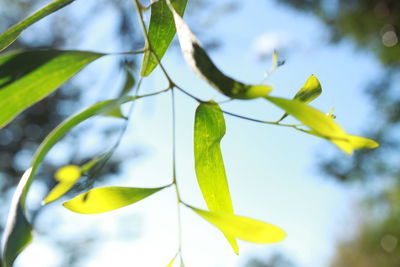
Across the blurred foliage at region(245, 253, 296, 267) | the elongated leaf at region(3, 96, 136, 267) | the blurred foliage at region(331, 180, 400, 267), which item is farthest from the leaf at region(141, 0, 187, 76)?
the blurred foliage at region(245, 253, 296, 267)

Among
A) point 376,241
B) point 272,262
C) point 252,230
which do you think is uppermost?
point 252,230

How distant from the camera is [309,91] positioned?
0.22 metres

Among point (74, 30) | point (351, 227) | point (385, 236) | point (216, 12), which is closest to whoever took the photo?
point (216, 12)

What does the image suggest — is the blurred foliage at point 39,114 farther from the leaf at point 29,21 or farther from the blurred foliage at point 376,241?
the blurred foliage at point 376,241

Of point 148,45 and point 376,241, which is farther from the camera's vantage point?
point 376,241

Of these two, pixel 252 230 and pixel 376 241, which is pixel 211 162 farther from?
pixel 376 241

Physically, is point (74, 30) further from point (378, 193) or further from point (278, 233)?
point (378, 193)

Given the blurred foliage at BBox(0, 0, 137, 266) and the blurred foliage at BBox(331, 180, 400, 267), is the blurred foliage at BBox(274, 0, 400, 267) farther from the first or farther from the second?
the blurred foliage at BBox(331, 180, 400, 267)

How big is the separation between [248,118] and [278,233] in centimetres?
5

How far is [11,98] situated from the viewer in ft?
0.68

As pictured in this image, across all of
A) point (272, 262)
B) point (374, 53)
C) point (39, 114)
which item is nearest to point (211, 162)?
point (39, 114)

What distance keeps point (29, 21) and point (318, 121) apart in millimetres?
153

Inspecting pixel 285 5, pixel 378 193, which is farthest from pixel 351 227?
pixel 285 5

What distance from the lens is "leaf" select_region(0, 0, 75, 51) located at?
8.8 inches
